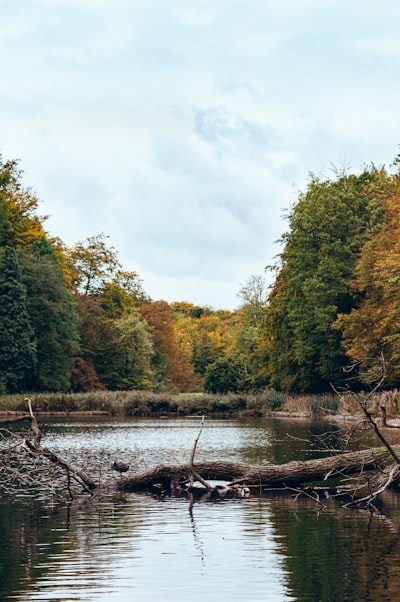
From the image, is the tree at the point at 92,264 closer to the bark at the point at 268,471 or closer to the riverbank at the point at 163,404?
the riverbank at the point at 163,404

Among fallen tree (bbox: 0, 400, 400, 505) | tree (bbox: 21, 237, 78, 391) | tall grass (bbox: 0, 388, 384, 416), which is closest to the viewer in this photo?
fallen tree (bbox: 0, 400, 400, 505)

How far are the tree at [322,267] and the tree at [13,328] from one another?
57.8ft

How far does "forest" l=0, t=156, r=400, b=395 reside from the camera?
52.7 meters

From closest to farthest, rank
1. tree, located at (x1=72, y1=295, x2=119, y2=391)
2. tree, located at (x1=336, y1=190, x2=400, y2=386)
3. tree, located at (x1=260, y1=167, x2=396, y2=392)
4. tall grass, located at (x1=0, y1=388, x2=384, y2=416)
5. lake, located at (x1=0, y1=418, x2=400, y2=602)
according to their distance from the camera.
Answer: lake, located at (x1=0, y1=418, x2=400, y2=602)
tree, located at (x1=336, y1=190, x2=400, y2=386)
tree, located at (x1=260, y1=167, x2=396, y2=392)
tall grass, located at (x1=0, y1=388, x2=384, y2=416)
tree, located at (x1=72, y1=295, x2=119, y2=391)

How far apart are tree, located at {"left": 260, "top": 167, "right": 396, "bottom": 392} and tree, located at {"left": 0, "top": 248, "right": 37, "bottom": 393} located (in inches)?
694

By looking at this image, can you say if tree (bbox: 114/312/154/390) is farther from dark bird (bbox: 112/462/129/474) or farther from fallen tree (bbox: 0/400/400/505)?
fallen tree (bbox: 0/400/400/505)

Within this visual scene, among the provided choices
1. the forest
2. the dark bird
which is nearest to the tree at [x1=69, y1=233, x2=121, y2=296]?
the forest

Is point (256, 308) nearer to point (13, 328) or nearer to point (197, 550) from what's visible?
point (13, 328)

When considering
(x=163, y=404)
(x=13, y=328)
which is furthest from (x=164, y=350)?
(x=13, y=328)

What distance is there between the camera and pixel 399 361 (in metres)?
49.5

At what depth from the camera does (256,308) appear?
9488 cm

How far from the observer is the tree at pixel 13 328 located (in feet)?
224

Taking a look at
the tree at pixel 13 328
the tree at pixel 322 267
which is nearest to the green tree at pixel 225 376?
the tree at pixel 322 267

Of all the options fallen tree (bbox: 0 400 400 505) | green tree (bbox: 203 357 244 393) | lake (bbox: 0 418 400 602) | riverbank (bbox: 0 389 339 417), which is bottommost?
lake (bbox: 0 418 400 602)
